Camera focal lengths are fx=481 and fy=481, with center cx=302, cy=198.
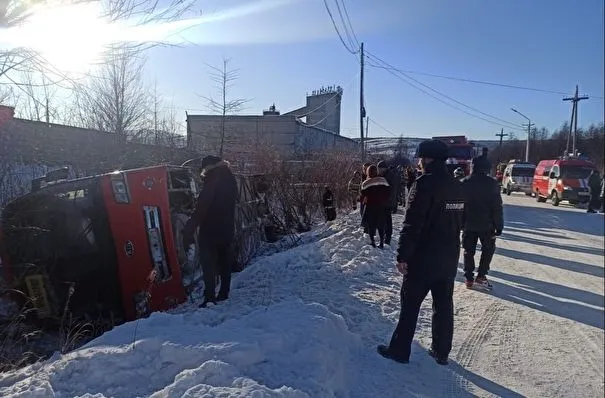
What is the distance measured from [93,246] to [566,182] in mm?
22568

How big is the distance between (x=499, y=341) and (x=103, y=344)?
12.5 ft

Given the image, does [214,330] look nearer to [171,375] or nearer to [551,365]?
[171,375]

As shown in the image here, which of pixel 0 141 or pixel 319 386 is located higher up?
pixel 0 141

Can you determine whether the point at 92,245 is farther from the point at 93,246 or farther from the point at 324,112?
the point at 324,112

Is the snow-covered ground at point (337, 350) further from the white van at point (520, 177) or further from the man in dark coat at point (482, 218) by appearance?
the white van at point (520, 177)

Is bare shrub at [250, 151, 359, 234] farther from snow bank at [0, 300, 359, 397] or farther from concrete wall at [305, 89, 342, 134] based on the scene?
concrete wall at [305, 89, 342, 134]

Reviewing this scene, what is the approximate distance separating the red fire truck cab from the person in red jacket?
5.02 metres

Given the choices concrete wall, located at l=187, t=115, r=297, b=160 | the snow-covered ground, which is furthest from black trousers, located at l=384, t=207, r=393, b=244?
concrete wall, located at l=187, t=115, r=297, b=160

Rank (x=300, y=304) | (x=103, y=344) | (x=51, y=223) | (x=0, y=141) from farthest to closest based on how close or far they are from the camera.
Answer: (x=0, y=141) < (x=51, y=223) < (x=300, y=304) < (x=103, y=344)

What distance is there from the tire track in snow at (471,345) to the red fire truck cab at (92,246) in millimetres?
3277

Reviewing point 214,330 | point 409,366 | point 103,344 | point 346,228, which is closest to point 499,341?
point 409,366

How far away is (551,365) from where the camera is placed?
4.34 metres

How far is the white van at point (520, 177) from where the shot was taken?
30.8 meters

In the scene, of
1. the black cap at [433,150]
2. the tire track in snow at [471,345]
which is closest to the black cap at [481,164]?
the tire track in snow at [471,345]
